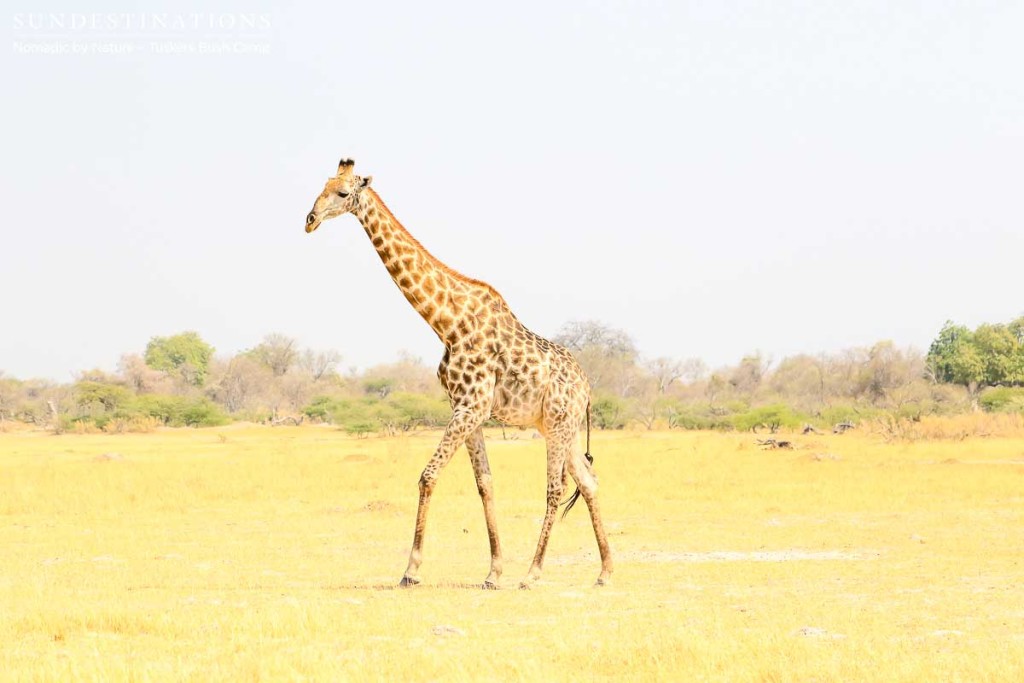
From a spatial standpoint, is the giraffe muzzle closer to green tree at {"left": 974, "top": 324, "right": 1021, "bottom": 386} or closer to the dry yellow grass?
the dry yellow grass

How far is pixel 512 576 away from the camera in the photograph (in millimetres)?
12195

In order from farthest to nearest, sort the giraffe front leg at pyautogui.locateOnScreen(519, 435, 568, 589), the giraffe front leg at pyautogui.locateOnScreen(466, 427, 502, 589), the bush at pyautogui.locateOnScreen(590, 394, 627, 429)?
the bush at pyautogui.locateOnScreen(590, 394, 627, 429) < the giraffe front leg at pyautogui.locateOnScreen(519, 435, 568, 589) < the giraffe front leg at pyautogui.locateOnScreen(466, 427, 502, 589)

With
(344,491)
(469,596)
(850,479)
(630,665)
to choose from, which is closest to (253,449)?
(344,491)

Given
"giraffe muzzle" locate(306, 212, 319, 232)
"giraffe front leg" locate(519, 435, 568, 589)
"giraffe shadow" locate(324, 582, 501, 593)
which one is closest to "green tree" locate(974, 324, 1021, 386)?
"giraffe front leg" locate(519, 435, 568, 589)

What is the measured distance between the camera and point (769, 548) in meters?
14.3

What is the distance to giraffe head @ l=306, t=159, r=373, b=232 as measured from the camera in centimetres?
1076

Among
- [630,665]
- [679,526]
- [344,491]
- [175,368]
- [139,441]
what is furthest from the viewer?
[175,368]

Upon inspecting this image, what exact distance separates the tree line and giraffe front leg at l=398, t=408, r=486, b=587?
113 ft

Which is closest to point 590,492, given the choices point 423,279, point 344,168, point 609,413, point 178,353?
point 423,279

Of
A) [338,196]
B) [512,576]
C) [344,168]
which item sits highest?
[344,168]

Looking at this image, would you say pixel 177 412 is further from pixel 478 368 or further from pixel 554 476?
pixel 478 368

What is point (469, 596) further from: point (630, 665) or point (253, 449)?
point (253, 449)

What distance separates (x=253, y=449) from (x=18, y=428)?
24.2 meters

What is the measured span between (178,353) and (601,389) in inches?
1711
